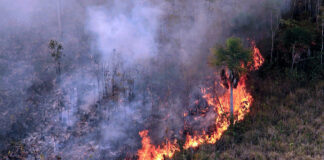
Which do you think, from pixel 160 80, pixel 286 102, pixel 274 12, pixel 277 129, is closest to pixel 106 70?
pixel 160 80

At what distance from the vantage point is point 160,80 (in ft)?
72.9

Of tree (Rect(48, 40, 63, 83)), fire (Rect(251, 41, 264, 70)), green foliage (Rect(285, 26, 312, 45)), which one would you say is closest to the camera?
green foliage (Rect(285, 26, 312, 45))

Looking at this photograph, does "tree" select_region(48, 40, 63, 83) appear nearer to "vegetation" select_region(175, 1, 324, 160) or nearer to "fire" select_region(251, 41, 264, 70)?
"vegetation" select_region(175, 1, 324, 160)

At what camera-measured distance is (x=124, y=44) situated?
23.9 metres

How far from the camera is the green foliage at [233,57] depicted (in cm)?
1847

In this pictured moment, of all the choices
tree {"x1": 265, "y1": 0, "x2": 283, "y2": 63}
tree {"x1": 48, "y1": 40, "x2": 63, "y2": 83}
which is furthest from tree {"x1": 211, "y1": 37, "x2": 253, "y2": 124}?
tree {"x1": 48, "y1": 40, "x2": 63, "y2": 83}

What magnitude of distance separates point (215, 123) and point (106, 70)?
1008 centimetres

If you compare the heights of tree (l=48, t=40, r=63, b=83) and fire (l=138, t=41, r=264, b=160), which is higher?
tree (l=48, t=40, r=63, b=83)

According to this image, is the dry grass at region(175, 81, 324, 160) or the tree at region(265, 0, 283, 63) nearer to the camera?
the dry grass at region(175, 81, 324, 160)

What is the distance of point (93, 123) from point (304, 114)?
15416 mm

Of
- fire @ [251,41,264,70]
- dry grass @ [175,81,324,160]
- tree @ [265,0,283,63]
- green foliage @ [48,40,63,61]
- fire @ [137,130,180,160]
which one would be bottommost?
fire @ [137,130,180,160]

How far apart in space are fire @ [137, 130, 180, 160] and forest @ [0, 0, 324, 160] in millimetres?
→ 76

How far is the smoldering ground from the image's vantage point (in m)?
17.8

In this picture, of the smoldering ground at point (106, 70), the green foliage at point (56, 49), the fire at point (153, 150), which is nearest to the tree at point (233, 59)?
the smoldering ground at point (106, 70)
